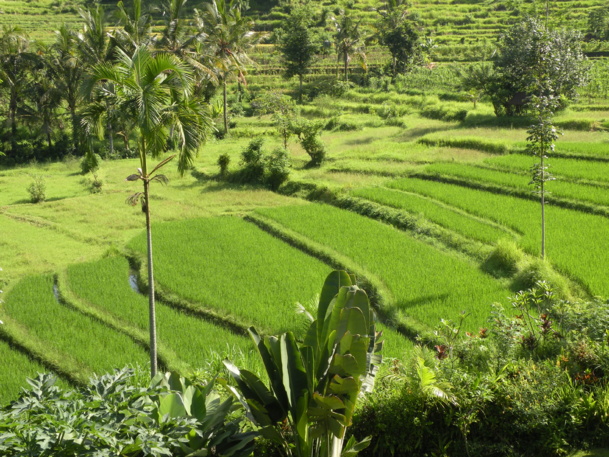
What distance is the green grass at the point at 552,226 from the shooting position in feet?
34.3

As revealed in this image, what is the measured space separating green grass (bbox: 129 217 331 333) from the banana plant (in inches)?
161

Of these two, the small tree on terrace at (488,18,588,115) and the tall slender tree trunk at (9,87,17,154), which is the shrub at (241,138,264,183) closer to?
the small tree on terrace at (488,18,588,115)

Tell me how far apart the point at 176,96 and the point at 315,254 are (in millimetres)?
6029

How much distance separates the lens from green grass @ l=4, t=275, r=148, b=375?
330 inches

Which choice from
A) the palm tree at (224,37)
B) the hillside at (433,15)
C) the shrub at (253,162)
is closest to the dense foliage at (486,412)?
the shrub at (253,162)

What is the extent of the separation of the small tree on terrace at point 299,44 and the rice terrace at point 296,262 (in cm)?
390

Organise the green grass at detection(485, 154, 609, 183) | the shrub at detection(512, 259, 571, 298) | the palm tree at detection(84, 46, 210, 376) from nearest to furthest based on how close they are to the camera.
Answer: the palm tree at detection(84, 46, 210, 376)
the shrub at detection(512, 259, 571, 298)
the green grass at detection(485, 154, 609, 183)

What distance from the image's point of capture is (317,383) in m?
4.84

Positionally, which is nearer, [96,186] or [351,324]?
[351,324]

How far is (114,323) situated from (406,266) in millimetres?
5281

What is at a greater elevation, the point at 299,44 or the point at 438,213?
the point at 299,44

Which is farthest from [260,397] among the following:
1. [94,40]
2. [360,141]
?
[94,40]

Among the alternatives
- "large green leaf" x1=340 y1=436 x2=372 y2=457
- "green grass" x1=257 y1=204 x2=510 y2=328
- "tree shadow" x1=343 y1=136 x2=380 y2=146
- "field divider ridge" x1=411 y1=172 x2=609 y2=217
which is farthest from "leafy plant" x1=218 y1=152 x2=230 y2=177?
"large green leaf" x1=340 y1=436 x2=372 y2=457

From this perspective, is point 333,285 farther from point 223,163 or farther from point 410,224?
point 223,163
